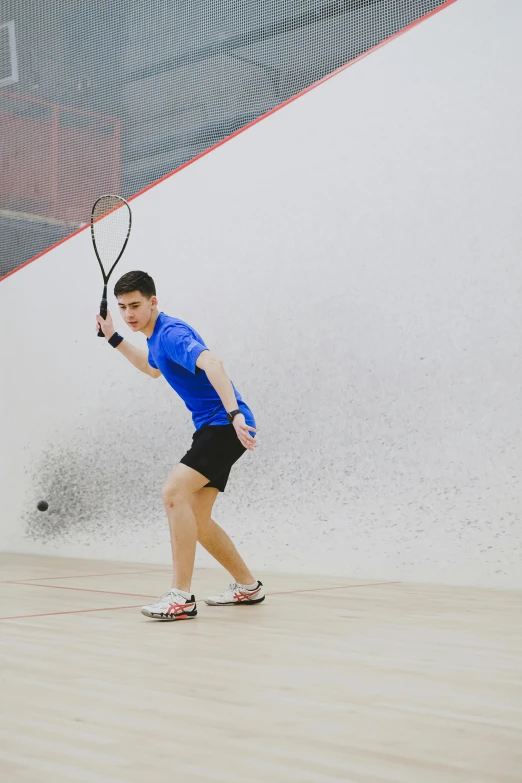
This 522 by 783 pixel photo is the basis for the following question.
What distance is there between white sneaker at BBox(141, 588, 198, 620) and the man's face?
2.07ft

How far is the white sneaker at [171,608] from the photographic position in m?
2.29

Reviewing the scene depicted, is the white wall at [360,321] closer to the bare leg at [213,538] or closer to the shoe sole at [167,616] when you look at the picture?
the bare leg at [213,538]

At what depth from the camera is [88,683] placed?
1.57 m

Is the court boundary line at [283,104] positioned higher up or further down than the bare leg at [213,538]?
higher up

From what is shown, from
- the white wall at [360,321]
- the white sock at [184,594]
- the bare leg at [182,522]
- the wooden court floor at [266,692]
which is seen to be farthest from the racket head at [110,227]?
the white sock at [184,594]

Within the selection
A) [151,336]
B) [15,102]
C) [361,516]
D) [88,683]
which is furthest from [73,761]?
[15,102]

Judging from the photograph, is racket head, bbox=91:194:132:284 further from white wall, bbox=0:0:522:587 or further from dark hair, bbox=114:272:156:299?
dark hair, bbox=114:272:156:299

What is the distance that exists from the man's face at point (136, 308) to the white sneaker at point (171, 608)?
2.07 feet

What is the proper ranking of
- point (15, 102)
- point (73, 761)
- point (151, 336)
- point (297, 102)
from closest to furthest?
1. point (73, 761)
2. point (151, 336)
3. point (297, 102)
4. point (15, 102)

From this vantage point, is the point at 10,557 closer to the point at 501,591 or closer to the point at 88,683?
the point at 501,591

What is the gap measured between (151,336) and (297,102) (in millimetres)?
1699

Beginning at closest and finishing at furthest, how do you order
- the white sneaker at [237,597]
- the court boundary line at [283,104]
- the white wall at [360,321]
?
1. the white sneaker at [237,597]
2. the white wall at [360,321]
3. the court boundary line at [283,104]

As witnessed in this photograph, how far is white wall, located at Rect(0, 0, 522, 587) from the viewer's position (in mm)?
3201

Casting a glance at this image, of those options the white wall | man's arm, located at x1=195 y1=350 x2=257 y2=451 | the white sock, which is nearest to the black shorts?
man's arm, located at x1=195 y1=350 x2=257 y2=451
